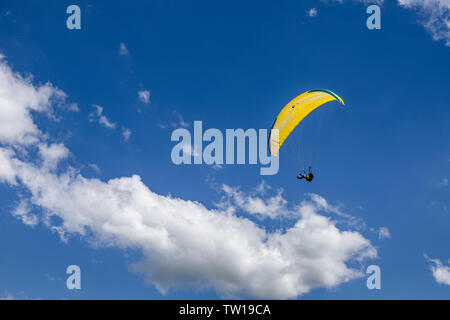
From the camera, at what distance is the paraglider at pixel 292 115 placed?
1562 inches

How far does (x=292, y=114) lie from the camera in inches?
1620

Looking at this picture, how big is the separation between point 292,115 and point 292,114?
14 cm

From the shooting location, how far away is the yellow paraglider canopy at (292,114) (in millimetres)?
39656

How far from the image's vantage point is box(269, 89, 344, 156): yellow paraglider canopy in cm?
3966
